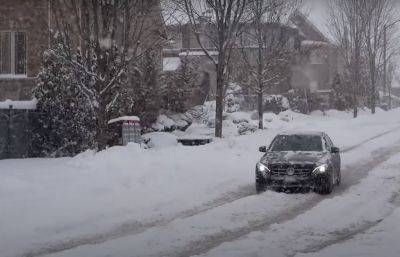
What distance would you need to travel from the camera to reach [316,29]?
51.6m

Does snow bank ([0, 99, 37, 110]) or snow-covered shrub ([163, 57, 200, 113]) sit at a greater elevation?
snow-covered shrub ([163, 57, 200, 113])

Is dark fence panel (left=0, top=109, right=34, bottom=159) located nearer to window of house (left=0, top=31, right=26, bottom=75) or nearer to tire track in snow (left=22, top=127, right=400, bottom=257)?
window of house (left=0, top=31, right=26, bottom=75)

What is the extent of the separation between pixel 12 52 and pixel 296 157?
13.8 metres

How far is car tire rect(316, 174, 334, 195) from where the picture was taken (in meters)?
13.1

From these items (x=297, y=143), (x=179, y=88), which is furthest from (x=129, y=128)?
(x=179, y=88)

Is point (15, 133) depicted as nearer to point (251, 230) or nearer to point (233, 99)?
point (251, 230)

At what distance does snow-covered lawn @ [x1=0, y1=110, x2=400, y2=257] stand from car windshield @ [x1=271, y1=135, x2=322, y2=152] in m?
1.19

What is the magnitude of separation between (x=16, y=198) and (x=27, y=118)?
7842 mm

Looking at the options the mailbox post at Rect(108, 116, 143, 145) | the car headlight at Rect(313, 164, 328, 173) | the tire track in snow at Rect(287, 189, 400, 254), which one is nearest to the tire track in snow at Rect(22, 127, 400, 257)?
the car headlight at Rect(313, 164, 328, 173)

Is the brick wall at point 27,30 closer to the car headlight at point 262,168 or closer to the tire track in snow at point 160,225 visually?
the car headlight at point 262,168

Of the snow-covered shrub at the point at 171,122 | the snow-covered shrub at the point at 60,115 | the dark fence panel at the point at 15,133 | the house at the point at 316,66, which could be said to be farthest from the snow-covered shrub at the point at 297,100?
the dark fence panel at the point at 15,133


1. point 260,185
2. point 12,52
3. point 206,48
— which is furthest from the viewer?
point 206,48

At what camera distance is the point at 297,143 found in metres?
14.8

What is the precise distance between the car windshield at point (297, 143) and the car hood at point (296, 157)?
1.65 feet
